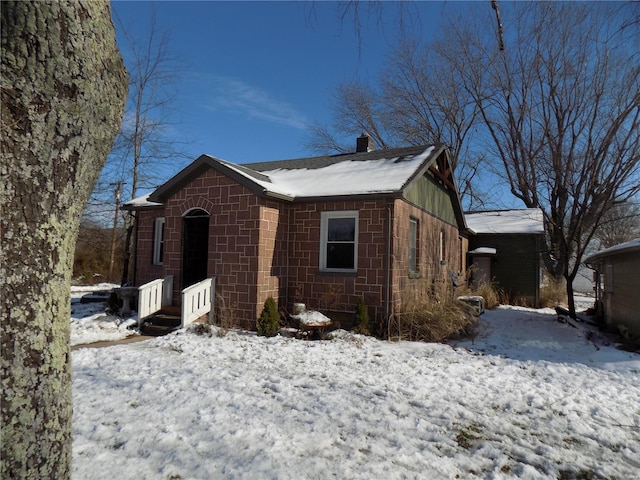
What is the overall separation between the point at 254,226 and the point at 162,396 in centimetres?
476

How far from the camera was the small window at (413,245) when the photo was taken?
10.6 metres

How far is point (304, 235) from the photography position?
9812 mm

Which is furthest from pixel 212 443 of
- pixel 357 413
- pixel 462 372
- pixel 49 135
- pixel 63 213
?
pixel 462 372

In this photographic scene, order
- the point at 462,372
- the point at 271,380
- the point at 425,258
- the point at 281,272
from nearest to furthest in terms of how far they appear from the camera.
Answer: the point at 271,380 → the point at 462,372 → the point at 281,272 → the point at 425,258

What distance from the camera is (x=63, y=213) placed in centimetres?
198

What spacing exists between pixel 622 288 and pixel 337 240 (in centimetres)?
647

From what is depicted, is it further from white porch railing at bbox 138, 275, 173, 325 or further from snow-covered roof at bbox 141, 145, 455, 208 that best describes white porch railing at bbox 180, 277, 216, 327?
snow-covered roof at bbox 141, 145, 455, 208

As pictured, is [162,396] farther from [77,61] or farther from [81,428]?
[77,61]

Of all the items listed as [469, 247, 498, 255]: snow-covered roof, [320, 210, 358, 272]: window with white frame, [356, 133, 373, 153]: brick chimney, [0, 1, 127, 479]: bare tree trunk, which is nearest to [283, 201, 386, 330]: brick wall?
[320, 210, 358, 272]: window with white frame

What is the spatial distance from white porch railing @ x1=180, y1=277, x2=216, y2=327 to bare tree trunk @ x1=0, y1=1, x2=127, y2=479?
6.63m

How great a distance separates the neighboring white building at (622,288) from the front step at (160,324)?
9468 mm

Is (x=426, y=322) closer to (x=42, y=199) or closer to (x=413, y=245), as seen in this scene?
(x=413, y=245)

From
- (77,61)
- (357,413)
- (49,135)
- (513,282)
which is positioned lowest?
(357,413)

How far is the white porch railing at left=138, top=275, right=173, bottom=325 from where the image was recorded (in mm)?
9148
